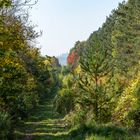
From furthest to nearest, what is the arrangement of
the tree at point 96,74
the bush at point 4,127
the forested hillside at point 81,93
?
1. the tree at point 96,74
2. the bush at point 4,127
3. the forested hillside at point 81,93

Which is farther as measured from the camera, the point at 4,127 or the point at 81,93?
the point at 81,93

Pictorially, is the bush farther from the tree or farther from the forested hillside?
the tree

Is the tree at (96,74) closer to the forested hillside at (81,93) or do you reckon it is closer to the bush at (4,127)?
the forested hillside at (81,93)

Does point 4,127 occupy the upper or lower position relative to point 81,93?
lower

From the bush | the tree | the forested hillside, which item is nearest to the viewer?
the forested hillside

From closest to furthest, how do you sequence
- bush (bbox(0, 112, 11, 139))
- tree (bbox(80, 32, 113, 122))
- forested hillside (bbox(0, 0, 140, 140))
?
forested hillside (bbox(0, 0, 140, 140)) → bush (bbox(0, 112, 11, 139)) → tree (bbox(80, 32, 113, 122))

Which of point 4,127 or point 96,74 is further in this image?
point 96,74

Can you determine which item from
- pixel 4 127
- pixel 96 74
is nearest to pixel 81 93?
pixel 96 74

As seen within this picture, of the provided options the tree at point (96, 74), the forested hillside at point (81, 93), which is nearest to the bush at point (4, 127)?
the forested hillside at point (81, 93)

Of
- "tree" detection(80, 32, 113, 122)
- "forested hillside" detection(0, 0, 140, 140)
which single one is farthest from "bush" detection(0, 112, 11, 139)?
"tree" detection(80, 32, 113, 122)

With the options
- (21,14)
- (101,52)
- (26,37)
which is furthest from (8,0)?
(101,52)

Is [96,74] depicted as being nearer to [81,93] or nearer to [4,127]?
[81,93]

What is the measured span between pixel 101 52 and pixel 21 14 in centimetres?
1157

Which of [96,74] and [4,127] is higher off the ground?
[96,74]
